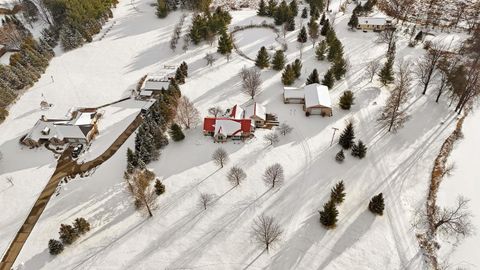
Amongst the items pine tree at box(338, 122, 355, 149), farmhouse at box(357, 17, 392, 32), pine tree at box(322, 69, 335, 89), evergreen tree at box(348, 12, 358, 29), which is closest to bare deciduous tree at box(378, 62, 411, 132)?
pine tree at box(338, 122, 355, 149)

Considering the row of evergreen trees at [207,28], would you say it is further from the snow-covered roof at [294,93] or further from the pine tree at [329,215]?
the pine tree at [329,215]

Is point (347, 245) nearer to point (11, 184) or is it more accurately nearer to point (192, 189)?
point (192, 189)

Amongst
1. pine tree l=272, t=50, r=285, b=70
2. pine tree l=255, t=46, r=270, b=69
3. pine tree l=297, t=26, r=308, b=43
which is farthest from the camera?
pine tree l=297, t=26, r=308, b=43

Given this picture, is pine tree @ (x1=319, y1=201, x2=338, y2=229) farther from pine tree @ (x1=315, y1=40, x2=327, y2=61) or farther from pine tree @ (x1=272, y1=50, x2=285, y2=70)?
pine tree @ (x1=315, y1=40, x2=327, y2=61)

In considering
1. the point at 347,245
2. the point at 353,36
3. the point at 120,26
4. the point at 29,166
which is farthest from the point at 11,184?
the point at 353,36

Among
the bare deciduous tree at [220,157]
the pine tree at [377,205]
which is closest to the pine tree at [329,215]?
the pine tree at [377,205]
